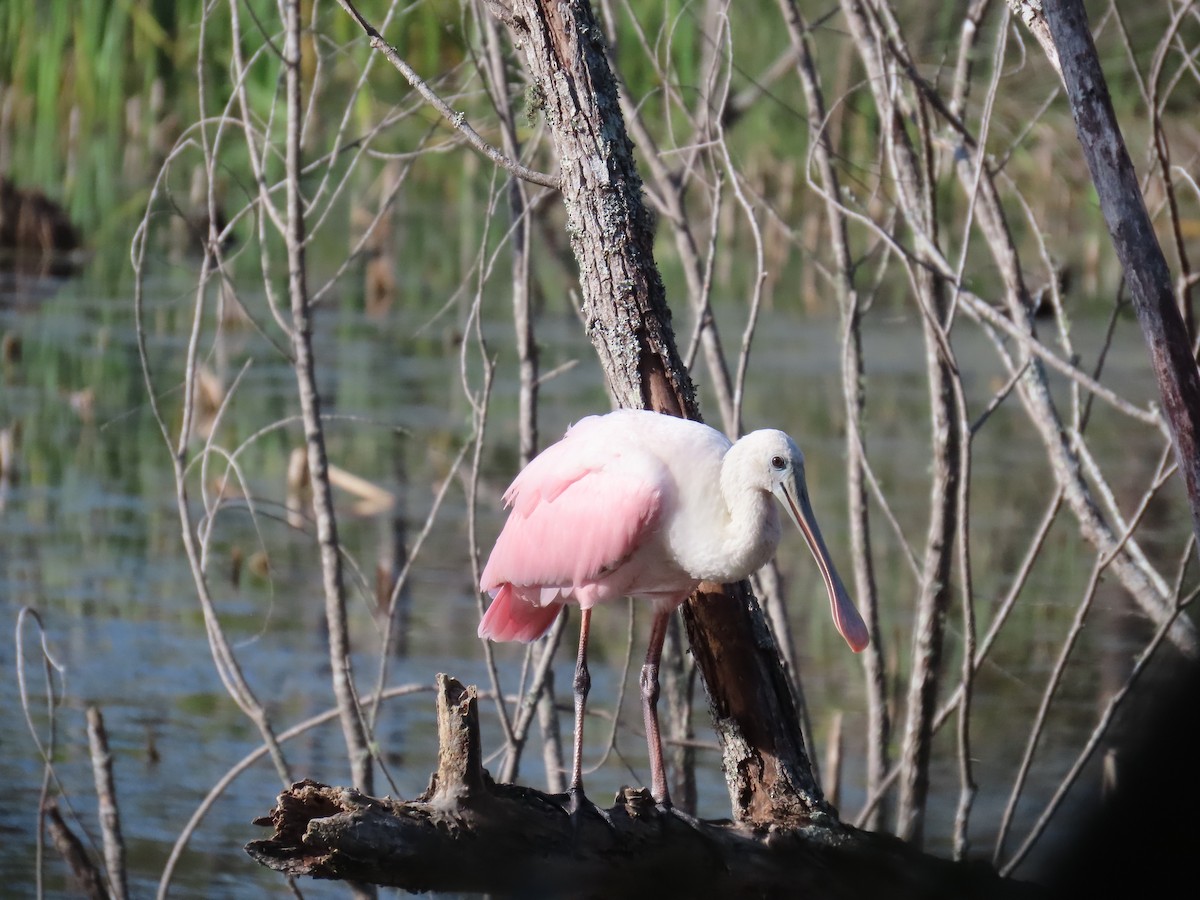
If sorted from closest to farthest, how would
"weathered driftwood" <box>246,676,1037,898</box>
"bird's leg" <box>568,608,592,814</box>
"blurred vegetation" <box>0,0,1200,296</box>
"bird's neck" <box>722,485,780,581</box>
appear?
"weathered driftwood" <box>246,676,1037,898</box> < "bird's neck" <box>722,485,780,581</box> < "bird's leg" <box>568,608,592,814</box> < "blurred vegetation" <box>0,0,1200,296</box>

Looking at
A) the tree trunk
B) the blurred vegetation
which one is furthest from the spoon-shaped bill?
the blurred vegetation

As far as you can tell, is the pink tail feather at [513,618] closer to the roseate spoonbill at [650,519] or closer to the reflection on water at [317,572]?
the roseate spoonbill at [650,519]

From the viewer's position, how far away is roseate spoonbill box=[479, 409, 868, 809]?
2.76m

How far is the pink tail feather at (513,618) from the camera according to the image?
10.5 ft

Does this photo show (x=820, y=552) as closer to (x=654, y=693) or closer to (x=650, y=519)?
(x=650, y=519)

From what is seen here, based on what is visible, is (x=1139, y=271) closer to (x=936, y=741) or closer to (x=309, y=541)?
(x=936, y=741)

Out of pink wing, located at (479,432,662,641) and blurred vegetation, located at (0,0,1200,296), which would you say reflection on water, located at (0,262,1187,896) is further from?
blurred vegetation, located at (0,0,1200,296)

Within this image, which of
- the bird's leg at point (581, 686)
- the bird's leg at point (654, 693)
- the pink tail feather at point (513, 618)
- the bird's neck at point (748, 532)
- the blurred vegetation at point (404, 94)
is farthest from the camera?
the blurred vegetation at point (404, 94)

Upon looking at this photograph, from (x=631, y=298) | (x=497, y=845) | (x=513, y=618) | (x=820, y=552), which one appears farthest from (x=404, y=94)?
(x=497, y=845)

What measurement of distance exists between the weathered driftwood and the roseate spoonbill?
0.31 metres

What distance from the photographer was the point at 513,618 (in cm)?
324

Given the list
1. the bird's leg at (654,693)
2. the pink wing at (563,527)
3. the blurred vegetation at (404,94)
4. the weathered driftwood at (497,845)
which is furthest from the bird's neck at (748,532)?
the blurred vegetation at (404,94)

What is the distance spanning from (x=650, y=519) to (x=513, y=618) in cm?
51

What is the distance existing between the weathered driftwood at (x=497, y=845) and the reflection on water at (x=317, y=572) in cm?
53
